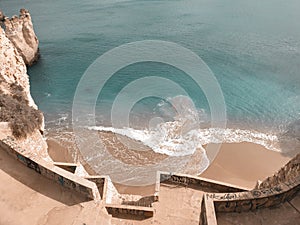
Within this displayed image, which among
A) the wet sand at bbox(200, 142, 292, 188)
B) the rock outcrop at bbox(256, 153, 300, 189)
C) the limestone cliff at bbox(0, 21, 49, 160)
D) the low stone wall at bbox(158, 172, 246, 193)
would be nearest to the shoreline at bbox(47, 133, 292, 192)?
the wet sand at bbox(200, 142, 292, 188)

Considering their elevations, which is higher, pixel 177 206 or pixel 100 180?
pixel 100 180

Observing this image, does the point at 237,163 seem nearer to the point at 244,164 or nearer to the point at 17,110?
the point at 244,164

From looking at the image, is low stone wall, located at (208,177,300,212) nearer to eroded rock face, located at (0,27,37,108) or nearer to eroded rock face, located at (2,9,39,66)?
eroded rock face, located at (0,27,37,108)

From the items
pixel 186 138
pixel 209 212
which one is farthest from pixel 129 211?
pixel 186 138

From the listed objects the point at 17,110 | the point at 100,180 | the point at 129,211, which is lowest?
the point at 129,211

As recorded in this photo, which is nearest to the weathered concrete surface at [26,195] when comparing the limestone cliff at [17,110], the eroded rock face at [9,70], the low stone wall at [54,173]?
the low stone wall at [54,173]

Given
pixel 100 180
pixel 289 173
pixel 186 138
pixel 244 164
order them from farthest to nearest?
pixel 186 138, pixel 244 164, pixel 100 180, pixel 289 173
